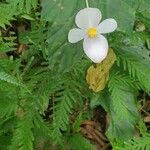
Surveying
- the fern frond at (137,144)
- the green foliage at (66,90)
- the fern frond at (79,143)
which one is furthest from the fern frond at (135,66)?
the fern frond at (79,143)

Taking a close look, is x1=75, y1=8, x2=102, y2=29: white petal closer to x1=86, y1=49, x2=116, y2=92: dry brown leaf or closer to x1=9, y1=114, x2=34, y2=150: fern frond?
x1=86, y1=49, x2=116, y2=92: dry brown leaf

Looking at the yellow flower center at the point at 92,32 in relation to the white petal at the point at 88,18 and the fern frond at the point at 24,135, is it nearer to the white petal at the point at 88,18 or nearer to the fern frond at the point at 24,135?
the white petal at the point at 88,18

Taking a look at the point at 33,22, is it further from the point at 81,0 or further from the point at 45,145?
the point at 81,0

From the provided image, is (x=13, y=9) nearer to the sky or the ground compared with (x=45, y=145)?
nearer to the sky

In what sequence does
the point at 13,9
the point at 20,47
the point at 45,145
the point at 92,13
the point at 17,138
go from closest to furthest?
the point at 92,13
the point at 13,9
the point at 17,138
the point at 45,145
the point at 20,47

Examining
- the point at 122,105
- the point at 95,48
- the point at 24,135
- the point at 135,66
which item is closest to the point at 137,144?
the point at 122,105

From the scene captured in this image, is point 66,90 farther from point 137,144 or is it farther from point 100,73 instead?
point 137,144

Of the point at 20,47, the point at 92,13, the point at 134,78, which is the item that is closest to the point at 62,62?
the point at 92,13
